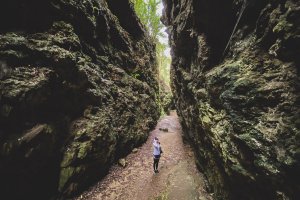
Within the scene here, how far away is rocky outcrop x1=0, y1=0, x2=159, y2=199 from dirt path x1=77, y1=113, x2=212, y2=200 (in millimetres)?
729

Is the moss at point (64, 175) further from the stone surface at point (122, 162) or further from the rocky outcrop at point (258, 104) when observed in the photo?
the rocky outcrop at point (258, 104)

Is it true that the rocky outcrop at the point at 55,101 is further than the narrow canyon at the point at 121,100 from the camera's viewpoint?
Yes

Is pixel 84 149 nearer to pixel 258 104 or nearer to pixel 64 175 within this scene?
pixel 64 175

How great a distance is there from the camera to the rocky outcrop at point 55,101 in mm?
5387

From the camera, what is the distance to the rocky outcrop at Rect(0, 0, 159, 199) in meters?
5.39

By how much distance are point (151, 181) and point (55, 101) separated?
5873 millimetres

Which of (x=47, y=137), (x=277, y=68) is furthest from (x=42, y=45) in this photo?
(x=277, y=68)

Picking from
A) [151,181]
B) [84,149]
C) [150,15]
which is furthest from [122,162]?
[150,15]

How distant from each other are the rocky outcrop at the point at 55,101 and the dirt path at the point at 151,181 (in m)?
0.73

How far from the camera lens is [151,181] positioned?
27.3ft

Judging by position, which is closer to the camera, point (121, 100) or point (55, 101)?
point (55, 101)

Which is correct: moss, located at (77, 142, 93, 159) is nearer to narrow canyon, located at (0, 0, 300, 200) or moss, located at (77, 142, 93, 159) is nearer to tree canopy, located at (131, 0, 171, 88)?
narrow canyon, located at (0, 0, 300, 200)

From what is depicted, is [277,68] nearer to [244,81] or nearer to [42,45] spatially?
[244,81]

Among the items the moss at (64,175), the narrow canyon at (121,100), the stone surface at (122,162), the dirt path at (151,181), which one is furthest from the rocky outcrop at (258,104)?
the moss at (64,175)
